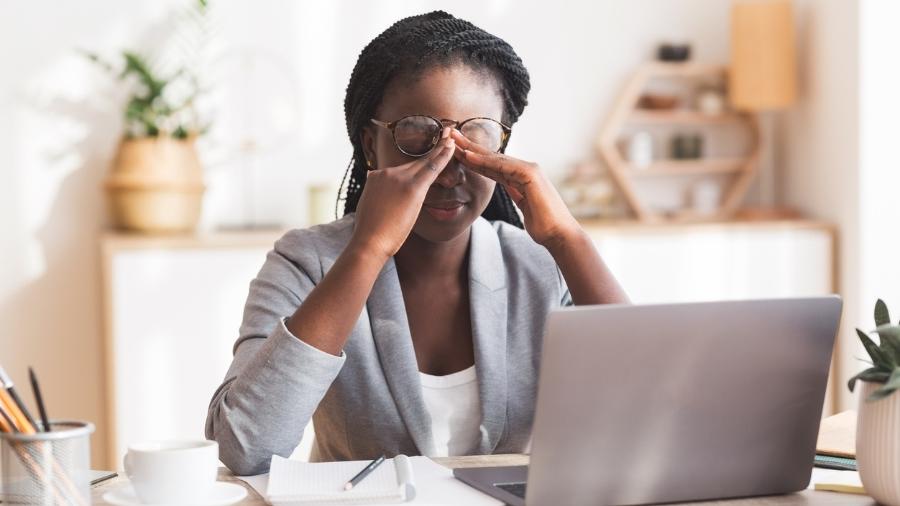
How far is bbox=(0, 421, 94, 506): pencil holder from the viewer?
0.99 meters

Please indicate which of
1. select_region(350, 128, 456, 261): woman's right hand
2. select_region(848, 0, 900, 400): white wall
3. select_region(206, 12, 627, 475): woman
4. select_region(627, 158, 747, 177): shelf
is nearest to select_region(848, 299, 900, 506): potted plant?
select_region(206, 12, 627, 475): woman

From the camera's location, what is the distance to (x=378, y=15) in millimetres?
3385

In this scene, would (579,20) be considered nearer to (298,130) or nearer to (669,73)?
(669,73)

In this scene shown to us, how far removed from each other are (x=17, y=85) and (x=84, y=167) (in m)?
0.29

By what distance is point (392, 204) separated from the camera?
142 centimetres

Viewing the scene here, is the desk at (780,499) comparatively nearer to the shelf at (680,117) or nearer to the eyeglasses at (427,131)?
the eyeglasses at (427,131)

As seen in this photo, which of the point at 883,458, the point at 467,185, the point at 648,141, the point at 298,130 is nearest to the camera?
the point at 883,458

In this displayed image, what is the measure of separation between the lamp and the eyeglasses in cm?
214

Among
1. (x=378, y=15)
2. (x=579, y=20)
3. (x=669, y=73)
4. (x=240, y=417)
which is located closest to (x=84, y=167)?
(x=378, y=15)

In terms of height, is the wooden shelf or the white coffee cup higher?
the wooden shelf

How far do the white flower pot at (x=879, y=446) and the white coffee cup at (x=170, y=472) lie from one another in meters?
0.66

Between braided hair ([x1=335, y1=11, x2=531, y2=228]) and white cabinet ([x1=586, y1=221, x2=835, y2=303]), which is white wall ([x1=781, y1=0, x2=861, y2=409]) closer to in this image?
white cabinet ([x1=586, y1=221, x2=835, y2=303])

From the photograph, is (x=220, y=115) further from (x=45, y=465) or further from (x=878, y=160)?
(x=45, y=465)

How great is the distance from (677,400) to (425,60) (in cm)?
68
